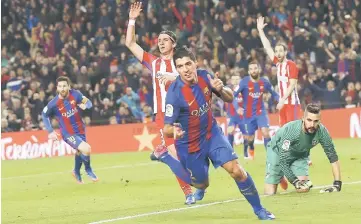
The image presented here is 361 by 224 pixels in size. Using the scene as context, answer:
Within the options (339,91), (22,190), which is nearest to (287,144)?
(22,190)

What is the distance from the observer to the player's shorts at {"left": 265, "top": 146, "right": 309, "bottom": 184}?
14.7 metres

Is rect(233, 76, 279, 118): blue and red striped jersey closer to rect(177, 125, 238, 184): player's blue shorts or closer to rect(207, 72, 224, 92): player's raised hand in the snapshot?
rect(177, 125, 238, 184): player's blue shorts

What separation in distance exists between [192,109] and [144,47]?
2104 cm

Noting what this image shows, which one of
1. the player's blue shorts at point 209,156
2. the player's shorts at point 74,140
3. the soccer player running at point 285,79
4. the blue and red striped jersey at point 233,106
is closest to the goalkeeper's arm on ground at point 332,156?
the player's blue shorts at point 209,156

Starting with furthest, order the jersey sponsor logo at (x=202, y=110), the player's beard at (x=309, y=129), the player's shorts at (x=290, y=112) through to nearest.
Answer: the player's shorts at (x=290, y=112) → the player's beard at (x=309, y=129) → the jersey sponsor logo at (x=202, y=110)

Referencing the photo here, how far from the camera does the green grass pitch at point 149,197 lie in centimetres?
1282

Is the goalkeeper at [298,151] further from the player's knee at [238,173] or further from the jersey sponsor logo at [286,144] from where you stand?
the player's knee at [238,173]

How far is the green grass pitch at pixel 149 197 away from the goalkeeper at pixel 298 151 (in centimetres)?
33

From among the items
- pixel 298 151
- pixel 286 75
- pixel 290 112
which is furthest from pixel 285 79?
pixel 298 151

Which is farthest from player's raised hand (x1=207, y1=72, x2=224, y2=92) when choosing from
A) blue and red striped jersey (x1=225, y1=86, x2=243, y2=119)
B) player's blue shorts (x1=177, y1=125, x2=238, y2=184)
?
blue and red striped jersey (x1=225, y1=86, x2=243, y2=119)

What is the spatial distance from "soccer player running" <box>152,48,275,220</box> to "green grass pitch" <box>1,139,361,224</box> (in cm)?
62

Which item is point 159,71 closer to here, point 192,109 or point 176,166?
point 176,166

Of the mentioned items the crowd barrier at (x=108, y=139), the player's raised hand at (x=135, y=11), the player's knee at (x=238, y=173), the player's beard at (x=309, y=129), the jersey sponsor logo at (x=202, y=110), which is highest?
the player's raised hand at (x=135, y=11)

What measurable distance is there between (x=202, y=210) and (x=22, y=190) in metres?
6.60
